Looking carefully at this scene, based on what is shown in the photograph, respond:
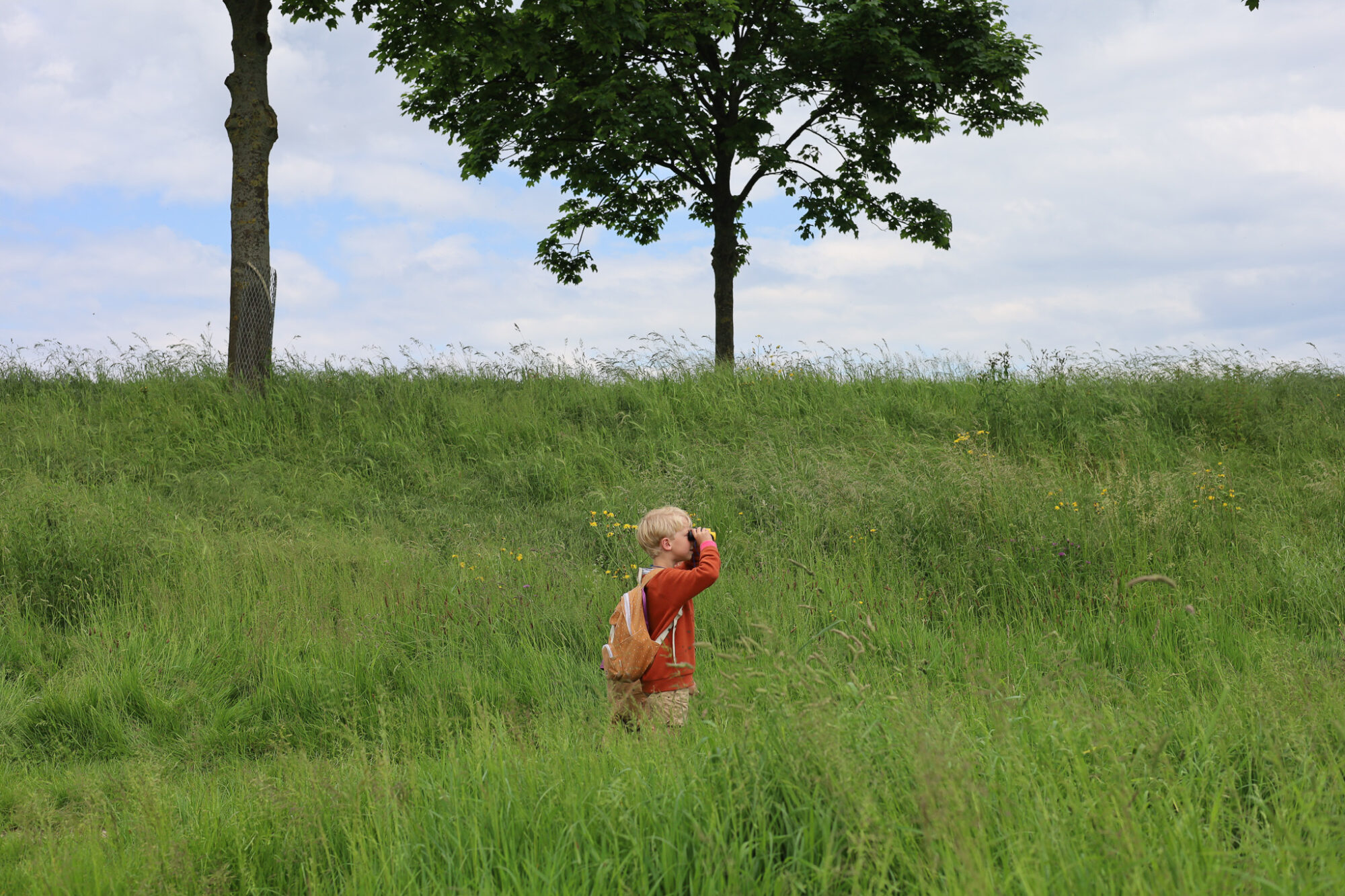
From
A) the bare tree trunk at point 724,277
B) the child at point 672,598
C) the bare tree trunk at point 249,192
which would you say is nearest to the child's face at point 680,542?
the child at point 672,598

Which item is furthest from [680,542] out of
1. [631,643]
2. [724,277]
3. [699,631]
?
[724,277]

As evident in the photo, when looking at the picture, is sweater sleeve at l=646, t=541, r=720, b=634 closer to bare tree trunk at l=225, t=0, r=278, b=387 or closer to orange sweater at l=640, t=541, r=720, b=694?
orange sweater at l=640, t=541, r=720, b=694

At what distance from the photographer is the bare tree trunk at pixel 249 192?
38.2ft

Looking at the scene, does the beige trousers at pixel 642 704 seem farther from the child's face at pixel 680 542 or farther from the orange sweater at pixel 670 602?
the child's face at pixel 680 542

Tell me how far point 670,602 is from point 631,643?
0.26 meters

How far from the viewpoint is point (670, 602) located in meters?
3.81

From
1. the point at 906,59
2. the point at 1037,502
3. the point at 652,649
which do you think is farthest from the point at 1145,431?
the point at 652,649

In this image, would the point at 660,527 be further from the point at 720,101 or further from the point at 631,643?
the point at 720,101

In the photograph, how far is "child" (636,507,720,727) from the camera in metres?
3.77

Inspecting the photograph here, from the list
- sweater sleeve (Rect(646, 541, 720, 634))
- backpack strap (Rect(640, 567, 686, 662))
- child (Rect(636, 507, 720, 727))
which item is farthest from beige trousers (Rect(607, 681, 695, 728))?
sweater sleeve (Rect(646, 541, 720, 634))

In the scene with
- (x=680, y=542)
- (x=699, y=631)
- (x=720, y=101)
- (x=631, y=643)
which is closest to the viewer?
(x=631, y=643)

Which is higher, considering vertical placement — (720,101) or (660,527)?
(720,101)

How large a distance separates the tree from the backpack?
10.3 m

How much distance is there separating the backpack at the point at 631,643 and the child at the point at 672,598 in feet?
0.15
